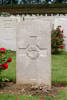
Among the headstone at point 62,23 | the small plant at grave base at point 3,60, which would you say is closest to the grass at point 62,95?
the small plant at grave base at point 3,60

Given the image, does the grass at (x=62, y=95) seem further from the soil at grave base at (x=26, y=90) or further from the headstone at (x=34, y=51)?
the headstone at (x=34, y=51)

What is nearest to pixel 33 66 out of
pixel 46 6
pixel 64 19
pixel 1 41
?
pixel 1 41

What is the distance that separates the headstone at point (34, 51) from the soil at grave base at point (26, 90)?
16 centimetres

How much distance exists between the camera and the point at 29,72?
178 inches

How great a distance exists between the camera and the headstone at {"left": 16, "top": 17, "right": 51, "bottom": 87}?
4.41 meters

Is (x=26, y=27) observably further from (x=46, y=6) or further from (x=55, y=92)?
(x=46, y=6)

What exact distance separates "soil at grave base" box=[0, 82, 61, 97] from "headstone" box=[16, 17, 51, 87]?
0.54 ft

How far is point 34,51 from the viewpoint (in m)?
4.46

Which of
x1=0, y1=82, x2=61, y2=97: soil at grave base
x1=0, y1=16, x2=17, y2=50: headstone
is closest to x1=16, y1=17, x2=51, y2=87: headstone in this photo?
x1=0, y1=82, x2=61, y2=97: soil at grave base

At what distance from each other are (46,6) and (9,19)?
1487cm

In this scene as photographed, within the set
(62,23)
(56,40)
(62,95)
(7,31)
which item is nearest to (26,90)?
(62,95)

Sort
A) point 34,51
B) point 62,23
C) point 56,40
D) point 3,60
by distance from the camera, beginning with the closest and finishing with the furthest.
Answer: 1. point 34,51
2. point 3,60
3. point 56,40
4. point 62,23

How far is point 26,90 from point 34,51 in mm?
706

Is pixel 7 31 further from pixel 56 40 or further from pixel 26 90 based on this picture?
pixel 26 90
